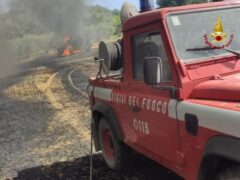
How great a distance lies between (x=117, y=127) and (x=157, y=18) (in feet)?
5.59

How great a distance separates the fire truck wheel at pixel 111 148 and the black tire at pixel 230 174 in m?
2.35

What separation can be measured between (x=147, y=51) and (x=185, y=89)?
0.83 meters

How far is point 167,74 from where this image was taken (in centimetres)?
404

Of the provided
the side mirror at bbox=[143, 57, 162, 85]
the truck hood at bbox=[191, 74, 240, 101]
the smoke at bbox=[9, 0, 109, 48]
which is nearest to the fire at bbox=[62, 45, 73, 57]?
the smoke at bbox=[9, 0, 109, 48]

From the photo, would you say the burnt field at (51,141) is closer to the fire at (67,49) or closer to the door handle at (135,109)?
the door handle at (135,109)

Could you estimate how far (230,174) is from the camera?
3.31 metres

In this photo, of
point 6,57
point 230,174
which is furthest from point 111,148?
point 6,57

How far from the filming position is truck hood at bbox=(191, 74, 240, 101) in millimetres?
3445

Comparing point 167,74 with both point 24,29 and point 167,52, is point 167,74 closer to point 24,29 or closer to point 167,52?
point 167,52

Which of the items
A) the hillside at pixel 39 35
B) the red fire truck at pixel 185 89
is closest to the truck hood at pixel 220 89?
the red fire truck at pixel 185 89

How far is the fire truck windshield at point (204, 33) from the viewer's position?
4031 millimetres

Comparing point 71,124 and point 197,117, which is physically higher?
point 197,117

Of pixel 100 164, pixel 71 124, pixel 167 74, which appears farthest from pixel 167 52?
pixel 71 124

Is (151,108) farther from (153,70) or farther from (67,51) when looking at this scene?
(67,51)
